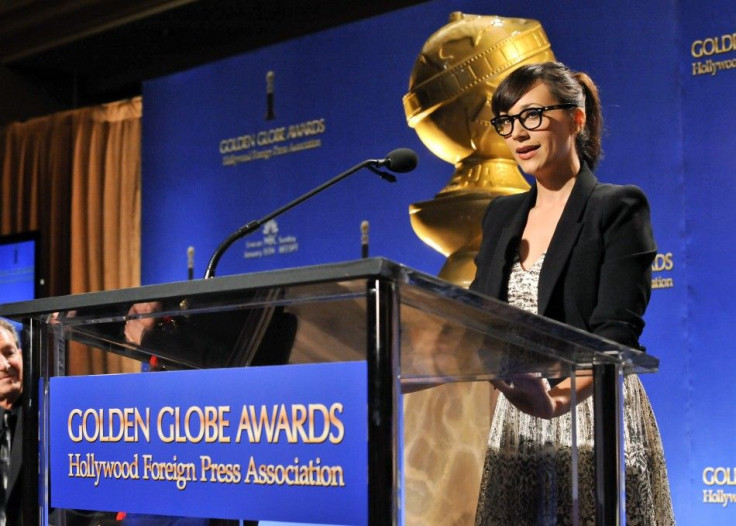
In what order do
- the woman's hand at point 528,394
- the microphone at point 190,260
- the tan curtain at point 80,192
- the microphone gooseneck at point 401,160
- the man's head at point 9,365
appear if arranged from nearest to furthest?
the woman's hand at point 528,394
the microphone gooseneck at point 401,160
the man's head at point 9,365
the microphone at point 190,260
the tan curtain at point 80,192

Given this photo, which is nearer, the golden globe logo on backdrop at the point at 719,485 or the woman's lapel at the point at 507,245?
the woman's lapel at the point at 507,245

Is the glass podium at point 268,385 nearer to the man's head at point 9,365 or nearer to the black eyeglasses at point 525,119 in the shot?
the black eyeglasses at point 525,119

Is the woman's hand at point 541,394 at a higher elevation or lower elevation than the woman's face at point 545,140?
lower

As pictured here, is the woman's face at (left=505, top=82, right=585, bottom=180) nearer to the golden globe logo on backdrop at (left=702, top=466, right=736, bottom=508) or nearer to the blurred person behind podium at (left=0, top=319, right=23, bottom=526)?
the blurred person behind podium at (left=0, top=319, right=23, bottom=526)

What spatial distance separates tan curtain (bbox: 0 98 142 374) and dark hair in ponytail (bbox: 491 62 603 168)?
4958mm

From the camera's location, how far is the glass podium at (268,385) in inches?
46.4

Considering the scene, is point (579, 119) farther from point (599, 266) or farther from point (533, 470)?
point (533, 470)

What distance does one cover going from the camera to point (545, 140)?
2049mm

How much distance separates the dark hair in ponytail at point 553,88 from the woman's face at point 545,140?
0.01 metres

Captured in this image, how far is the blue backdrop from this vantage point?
13.1ft

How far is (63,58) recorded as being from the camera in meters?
7.46

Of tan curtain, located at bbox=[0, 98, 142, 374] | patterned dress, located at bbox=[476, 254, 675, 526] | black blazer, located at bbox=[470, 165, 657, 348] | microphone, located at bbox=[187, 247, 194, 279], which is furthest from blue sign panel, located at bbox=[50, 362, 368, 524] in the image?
tan curtain, located at bbox=[0, 98, 142, 374]

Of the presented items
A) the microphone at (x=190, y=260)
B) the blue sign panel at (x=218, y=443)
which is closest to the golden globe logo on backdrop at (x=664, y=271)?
the microphone at (x=190, y=260)

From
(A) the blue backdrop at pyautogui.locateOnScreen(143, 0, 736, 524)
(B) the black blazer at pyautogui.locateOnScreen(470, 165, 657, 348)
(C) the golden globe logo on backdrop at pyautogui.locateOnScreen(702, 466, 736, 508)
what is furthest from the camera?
(A) the blue backdrop at pyautogui.locateOnScreen(143, 0, 736, 524)
